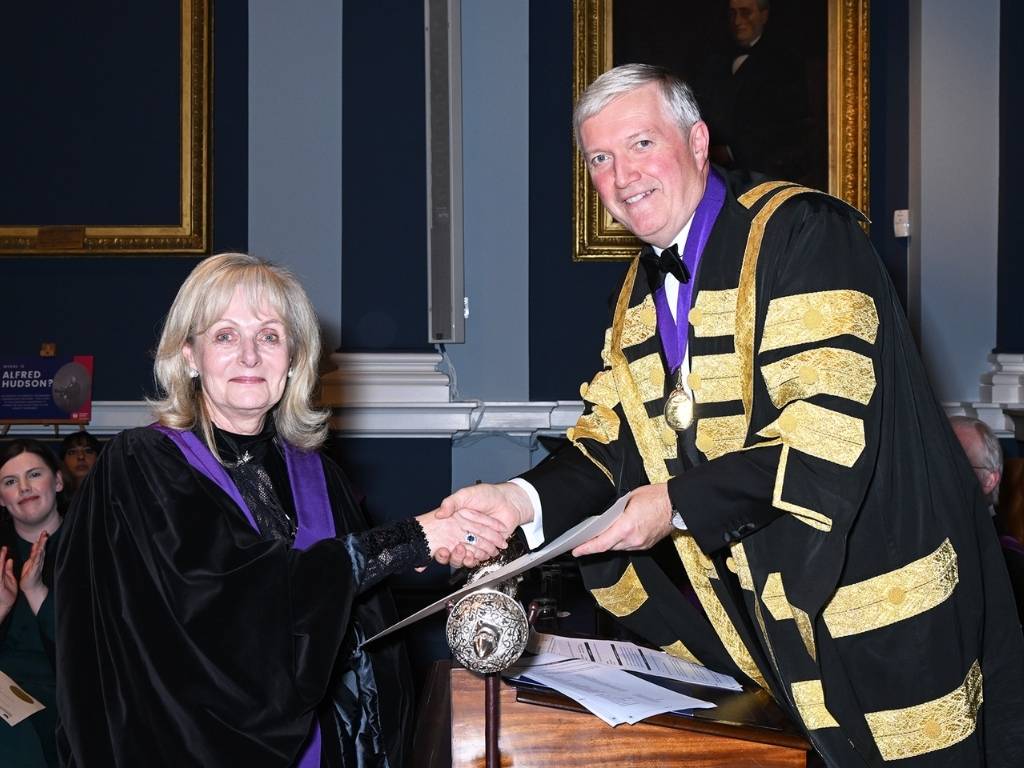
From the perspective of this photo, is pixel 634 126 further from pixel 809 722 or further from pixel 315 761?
pixel 315 761

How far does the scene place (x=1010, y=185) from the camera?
638 cm

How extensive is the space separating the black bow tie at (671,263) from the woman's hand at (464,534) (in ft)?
2.61

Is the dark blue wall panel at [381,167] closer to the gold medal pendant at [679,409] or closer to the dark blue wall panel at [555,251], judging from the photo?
the dark blue wall panel at [555,251]

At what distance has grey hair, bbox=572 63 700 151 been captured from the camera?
2621 millimetres

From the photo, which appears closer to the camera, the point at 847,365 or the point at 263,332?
the point at 847,365

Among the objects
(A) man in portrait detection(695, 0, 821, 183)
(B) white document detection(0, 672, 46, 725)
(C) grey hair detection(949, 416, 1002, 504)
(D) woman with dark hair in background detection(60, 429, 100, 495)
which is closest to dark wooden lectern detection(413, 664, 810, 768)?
(B) white document detection(0, 672, 46, 725)

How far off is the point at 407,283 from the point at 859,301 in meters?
4.20

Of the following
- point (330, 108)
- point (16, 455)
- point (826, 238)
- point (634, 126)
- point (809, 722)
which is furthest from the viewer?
point (330, 108)

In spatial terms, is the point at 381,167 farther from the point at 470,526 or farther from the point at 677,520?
the point at 677,520

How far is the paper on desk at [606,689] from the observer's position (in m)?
1.84

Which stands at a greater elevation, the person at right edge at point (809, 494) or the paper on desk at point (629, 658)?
the person at right edge at point (809, 494)

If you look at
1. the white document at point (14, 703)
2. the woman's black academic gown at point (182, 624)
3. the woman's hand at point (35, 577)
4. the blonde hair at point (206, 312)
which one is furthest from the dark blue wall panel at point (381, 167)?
the woman's black academic gown at point (182, 624)

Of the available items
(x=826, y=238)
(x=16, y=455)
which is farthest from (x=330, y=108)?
(x=826, y=238)

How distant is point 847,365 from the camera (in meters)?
2.26
